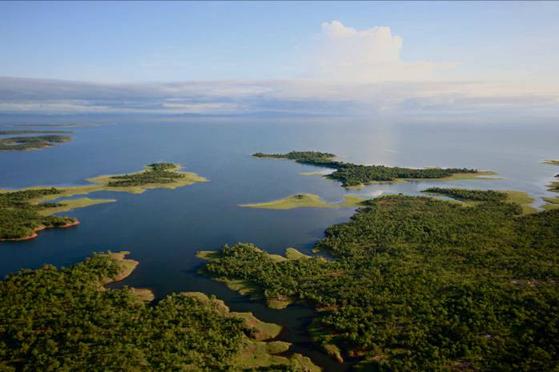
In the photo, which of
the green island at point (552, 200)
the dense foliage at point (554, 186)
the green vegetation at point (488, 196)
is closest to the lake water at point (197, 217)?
the dense foliage at point (554, 186)

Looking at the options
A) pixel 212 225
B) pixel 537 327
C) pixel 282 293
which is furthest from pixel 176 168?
pixel 537 327

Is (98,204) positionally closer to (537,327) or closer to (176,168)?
(176,168)

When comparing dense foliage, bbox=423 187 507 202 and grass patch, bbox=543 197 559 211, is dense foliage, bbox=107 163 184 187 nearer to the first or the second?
dense foliage, bbox=423 187 507 202

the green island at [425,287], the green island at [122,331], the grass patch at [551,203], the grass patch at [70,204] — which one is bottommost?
the green island at [122,331]

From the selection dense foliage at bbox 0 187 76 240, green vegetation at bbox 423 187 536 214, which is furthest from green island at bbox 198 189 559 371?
dense foliage at bbox 0 187 76 240

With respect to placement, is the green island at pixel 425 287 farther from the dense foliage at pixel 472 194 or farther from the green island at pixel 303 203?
the dense foliage at pixel 472 194

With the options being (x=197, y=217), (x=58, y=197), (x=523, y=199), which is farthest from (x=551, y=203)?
(x=58, y=197)
